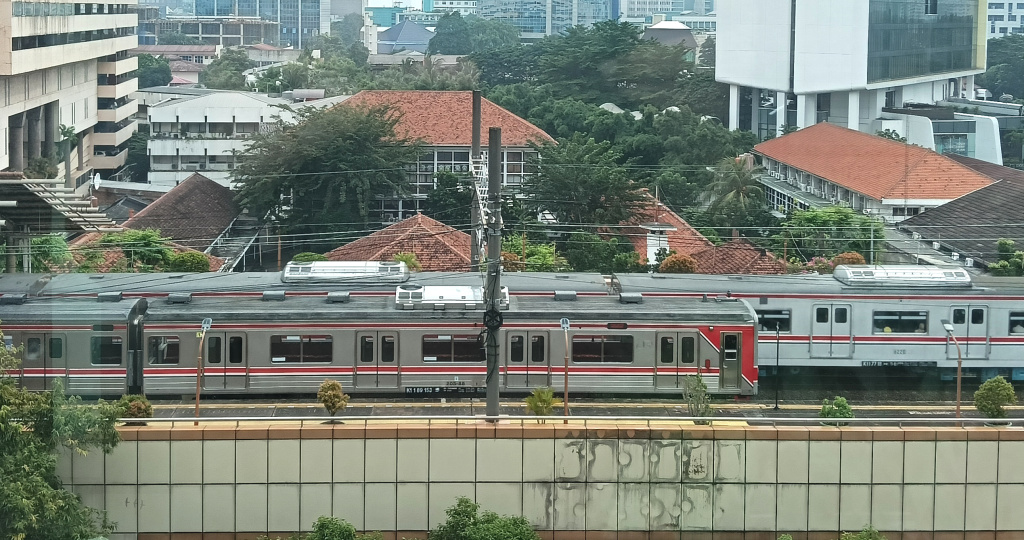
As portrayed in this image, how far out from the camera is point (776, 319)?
13938 mm

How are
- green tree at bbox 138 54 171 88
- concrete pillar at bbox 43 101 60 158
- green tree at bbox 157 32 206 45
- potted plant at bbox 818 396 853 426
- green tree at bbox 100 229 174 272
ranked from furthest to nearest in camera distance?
green tree at bbox 157 32 206 45 < green tree at bbox 138 54 171 88 < concrete pillar at bbox 43 101 60 158 < green tree at bbox 100 229 174 272 < potted plant at bbox 818 396 853 426

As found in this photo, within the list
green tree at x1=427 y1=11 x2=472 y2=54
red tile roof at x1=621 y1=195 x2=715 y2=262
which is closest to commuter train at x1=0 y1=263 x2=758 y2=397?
red tile roof at x1=621 y1=195 x2=715 y2=262

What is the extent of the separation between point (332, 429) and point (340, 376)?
220 inches

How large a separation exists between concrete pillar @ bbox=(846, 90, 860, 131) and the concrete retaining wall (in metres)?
34.7

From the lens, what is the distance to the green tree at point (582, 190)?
2531 cm

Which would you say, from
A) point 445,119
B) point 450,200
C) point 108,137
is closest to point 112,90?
point 108,137

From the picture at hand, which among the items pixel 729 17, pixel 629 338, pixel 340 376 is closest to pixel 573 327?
pixel 629 338

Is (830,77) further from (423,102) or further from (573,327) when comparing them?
(573,327)

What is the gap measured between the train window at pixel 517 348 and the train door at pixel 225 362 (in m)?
2.60

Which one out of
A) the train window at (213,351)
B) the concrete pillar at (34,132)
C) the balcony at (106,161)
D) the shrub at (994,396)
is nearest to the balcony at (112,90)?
the balcony at (106,161)

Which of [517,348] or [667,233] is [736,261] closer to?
[667,233]

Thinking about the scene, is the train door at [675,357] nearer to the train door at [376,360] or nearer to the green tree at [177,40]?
the train door at [376,360]

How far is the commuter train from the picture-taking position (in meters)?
12.7

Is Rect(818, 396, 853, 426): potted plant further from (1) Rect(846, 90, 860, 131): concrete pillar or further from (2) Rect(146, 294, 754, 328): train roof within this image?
(1) Rect(846, 90, 860, 131): concrete pillar
